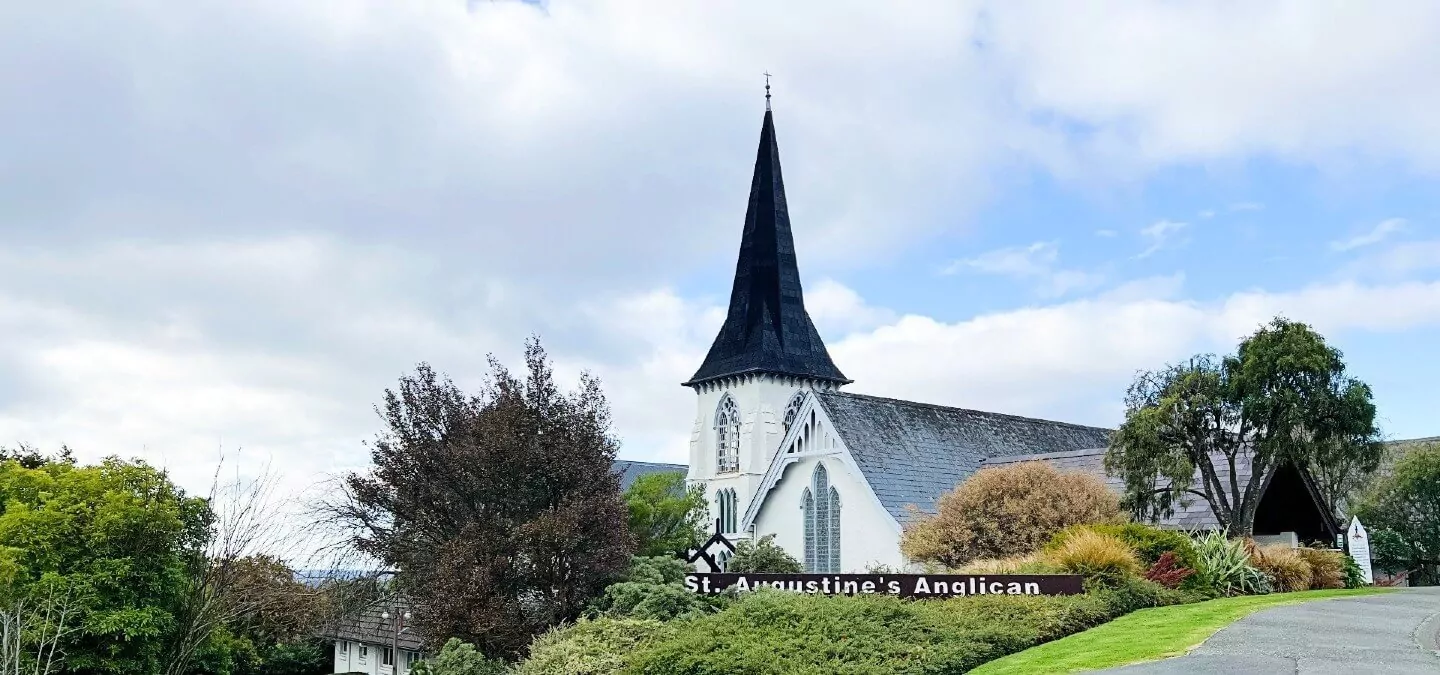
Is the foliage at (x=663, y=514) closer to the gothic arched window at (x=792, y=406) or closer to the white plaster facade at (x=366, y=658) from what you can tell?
the white plaster facade at (x=366, y=658)

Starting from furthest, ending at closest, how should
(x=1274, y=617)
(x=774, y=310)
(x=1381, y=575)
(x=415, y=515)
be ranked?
(x=774, y=310) < (x=1381, y=575) < (x=415, y=515) < (x=1274, y=617)

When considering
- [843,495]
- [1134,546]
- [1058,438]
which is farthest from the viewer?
[1058,438]

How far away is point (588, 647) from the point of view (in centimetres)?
1836

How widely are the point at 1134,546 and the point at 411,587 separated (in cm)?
1421

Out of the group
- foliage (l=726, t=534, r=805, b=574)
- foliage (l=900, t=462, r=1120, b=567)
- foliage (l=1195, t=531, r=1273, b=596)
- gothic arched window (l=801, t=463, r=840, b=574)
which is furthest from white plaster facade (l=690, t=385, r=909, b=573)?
foliage (l=1195, t=531, r=1273, b=596)

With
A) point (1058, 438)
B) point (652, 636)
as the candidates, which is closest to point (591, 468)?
point (652, 636)

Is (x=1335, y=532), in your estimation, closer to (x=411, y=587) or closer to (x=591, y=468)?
(x=591, y=468)

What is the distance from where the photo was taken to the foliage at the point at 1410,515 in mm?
41219

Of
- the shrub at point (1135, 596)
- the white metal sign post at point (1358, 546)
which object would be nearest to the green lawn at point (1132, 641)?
the shrub at point (1135, 596)

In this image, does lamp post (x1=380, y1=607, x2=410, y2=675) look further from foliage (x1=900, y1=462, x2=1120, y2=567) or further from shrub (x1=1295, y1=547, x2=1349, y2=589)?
shrub (x1=1295, y1=547, x2=1349, y2=589)

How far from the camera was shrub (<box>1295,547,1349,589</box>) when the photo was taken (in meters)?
24.5

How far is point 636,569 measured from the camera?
72.8 feet

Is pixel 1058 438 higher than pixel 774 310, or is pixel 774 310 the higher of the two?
pixel 774 310

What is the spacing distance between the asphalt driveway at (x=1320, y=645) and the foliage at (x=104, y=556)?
18.1 metres
